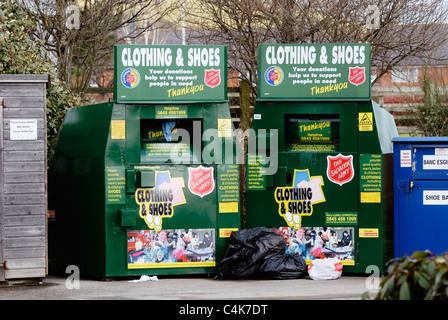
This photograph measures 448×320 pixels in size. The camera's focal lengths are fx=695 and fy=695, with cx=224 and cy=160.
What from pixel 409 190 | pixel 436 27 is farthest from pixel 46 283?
pixel 436 27

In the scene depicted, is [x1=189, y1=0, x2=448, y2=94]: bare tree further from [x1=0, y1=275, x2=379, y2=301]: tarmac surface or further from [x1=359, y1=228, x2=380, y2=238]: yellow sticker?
[x1=0, y1=275, x2=379, y2=301]: tarmac surface

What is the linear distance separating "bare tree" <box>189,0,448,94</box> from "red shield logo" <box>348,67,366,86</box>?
4.19 meters

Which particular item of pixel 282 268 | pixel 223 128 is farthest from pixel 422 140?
pixel 223 128

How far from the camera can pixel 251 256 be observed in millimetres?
7508

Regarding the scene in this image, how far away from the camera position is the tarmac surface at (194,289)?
658 cm

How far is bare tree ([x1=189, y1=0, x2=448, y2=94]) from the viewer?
38.9 feet

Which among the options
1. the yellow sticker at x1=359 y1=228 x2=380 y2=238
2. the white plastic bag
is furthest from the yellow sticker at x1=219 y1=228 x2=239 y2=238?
the yellow sticker at x1=359 y1=228 x2=380 y2=238

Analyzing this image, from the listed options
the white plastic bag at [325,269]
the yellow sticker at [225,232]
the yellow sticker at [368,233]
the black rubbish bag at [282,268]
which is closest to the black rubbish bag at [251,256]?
the black rubbish bag at [282,268]

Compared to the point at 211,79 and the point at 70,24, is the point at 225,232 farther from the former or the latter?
the point at 70,24

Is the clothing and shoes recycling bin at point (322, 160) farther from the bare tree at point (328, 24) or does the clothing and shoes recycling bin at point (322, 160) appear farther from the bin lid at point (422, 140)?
the bare tree at point (328, 24)

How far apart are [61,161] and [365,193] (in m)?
3.56

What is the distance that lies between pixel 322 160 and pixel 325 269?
121cm

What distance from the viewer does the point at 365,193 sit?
7707mm

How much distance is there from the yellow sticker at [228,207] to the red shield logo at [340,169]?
109cm
